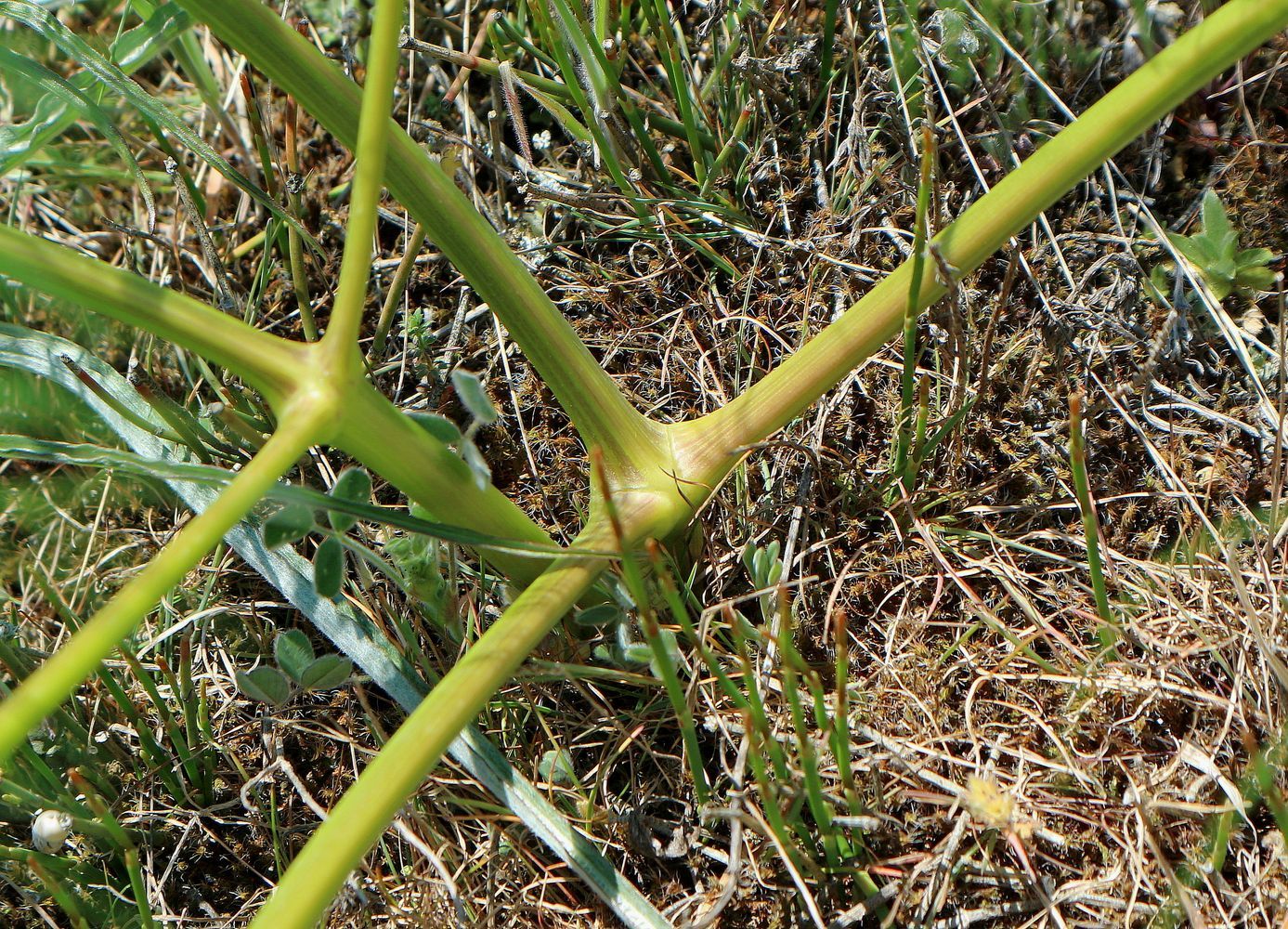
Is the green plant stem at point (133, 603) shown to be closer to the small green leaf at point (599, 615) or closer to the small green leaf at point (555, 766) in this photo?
the small green leaf at point (599, 615)

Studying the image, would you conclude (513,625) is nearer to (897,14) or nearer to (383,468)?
(383,468)

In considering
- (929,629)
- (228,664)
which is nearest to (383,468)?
(228,664)

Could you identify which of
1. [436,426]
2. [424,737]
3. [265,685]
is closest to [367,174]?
[436,426]

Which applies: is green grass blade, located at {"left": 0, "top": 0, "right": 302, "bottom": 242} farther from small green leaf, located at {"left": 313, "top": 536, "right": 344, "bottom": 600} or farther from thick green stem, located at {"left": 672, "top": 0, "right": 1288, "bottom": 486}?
thick green stem, located at {"left": 672, "top": 0, "right": 1288, "bottom": 486}

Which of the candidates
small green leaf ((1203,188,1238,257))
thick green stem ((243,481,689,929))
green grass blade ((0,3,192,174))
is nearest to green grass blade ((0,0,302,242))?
green grass blade ((0,3,192,174))

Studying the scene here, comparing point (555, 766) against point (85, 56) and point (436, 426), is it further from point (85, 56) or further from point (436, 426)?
point (85, 56)

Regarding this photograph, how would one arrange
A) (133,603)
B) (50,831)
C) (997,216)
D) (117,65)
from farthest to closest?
(117,65) < (50,831) < (997,216) < (133,603)
